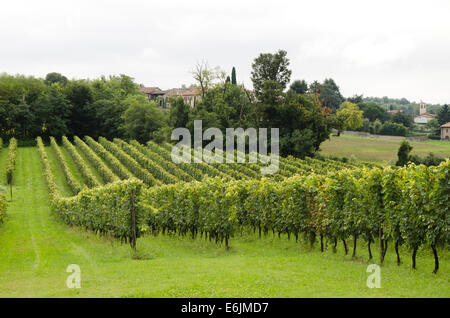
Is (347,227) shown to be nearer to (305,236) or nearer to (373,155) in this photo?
(305,236)

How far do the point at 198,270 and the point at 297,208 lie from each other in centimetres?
568

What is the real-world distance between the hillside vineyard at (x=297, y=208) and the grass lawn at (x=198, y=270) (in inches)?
24.9

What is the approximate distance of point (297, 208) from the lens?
595 inches

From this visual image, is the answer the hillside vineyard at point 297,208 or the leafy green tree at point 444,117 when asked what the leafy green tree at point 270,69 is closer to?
the hillside vineyard at point 297,208

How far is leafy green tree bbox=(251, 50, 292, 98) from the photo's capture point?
64500 millimetres

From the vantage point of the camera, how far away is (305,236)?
15.1 metres

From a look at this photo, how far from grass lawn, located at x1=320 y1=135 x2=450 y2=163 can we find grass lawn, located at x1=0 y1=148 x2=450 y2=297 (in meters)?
51.8

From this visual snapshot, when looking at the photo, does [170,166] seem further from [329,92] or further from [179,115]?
[329,92]

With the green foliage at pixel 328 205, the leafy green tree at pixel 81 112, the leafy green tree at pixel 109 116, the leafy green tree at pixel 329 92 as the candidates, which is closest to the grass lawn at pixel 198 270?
the green foliage at pixel 328 205

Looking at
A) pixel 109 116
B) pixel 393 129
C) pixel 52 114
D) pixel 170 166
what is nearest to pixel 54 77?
pixel 109 116

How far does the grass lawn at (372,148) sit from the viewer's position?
6665 centimetres

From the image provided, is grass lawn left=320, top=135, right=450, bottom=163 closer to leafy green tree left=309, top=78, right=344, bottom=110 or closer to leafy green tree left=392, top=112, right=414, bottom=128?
leafy green tree left=392, top=112, right=414, bottom=128
